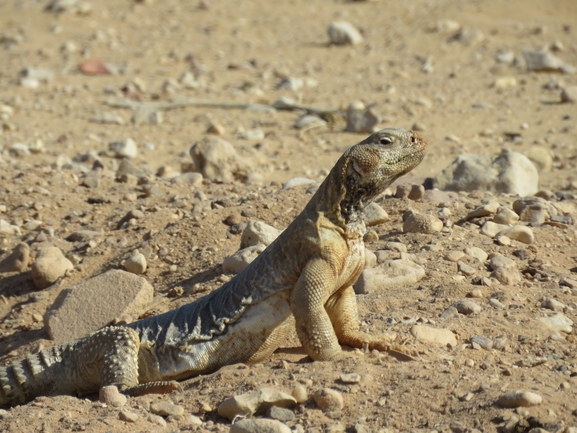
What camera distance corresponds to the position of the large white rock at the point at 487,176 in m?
10.6

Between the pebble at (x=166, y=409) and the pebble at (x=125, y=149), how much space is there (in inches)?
346

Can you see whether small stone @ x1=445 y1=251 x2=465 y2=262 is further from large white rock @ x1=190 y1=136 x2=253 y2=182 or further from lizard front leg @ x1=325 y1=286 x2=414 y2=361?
large white rock @ x1=190 y1=136 x2=253 y2=182

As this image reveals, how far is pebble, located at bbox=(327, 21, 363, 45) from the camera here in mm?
20312

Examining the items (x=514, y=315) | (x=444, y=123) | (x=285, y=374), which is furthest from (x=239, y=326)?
(x=444, y=123)

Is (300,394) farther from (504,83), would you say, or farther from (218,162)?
(504,83)

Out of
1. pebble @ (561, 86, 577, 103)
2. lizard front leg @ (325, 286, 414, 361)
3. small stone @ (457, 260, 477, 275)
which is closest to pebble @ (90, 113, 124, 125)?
pebble @ (561, 86, 577, 103)

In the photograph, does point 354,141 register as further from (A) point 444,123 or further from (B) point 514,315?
(B) point 514,315

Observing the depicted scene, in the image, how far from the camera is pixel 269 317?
628cm

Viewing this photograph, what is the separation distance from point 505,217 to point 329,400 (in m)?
4.16

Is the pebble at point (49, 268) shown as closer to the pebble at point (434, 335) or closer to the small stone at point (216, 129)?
the pebble at point (434, 335)

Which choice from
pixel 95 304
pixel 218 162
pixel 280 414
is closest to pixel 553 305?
pixel 280 414

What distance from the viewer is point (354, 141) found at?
47.6 ft

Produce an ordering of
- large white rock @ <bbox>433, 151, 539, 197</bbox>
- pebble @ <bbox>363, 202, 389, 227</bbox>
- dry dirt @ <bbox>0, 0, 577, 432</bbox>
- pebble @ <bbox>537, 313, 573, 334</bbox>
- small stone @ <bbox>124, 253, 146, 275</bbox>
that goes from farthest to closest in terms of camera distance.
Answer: large white rock @ <bbox>433, 151, 539, 197</bbox>
pebble @ <bbox>363, 202, 389, 227</bbox>
small stone @ <bbox>124, 253, 146, 275</bbox>
pebble @ <bbox>537, 313, 573, 334</bbox>
dry dirt @ <bbox>0, 0, 577, 432</bbox>

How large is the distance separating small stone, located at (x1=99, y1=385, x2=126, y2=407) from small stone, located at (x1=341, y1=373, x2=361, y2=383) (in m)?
1.53
